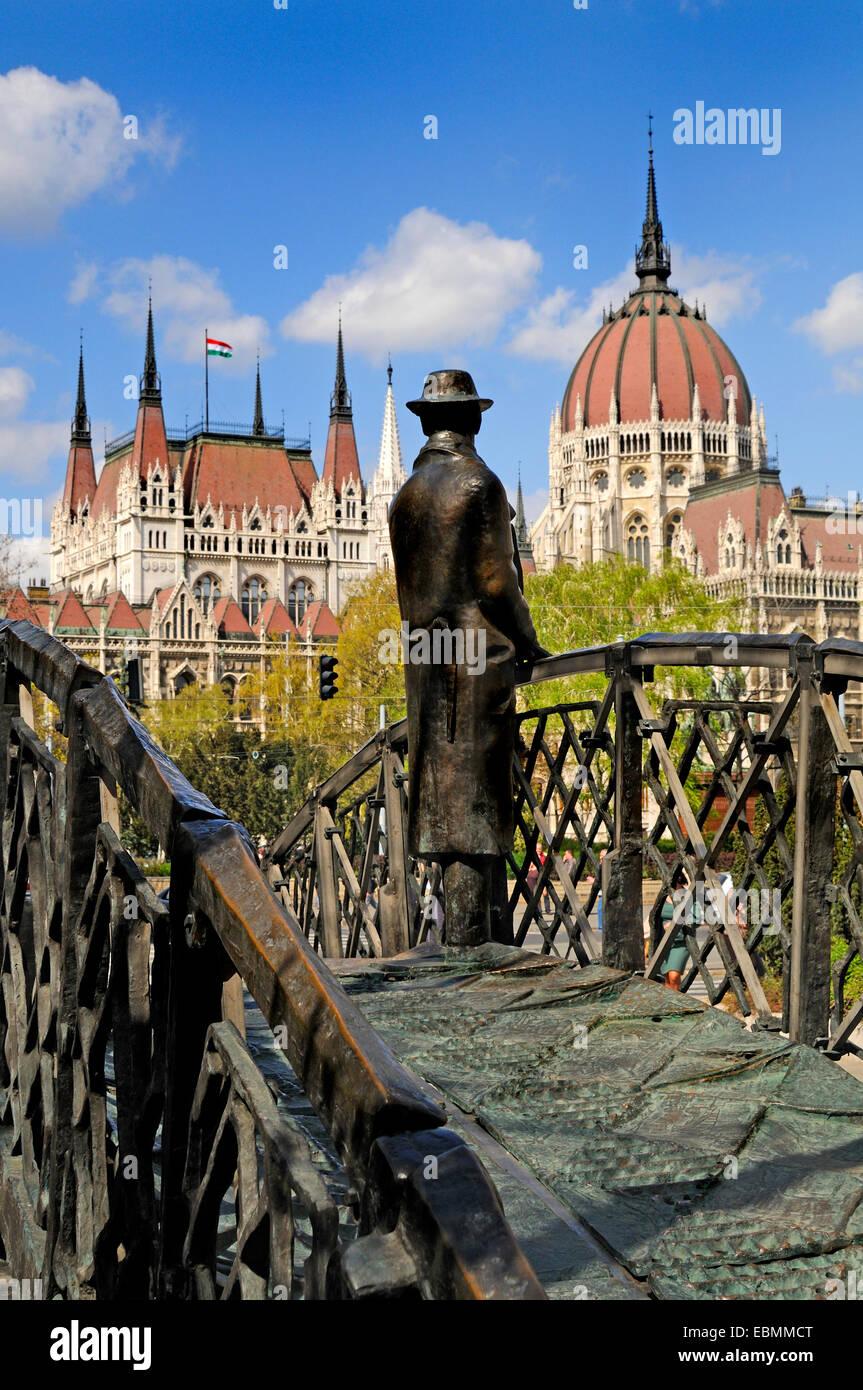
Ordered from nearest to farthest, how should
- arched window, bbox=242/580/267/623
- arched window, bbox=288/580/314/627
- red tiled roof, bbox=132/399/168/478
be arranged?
arched window, bbox=242/580/267/623 → red tiled roof, bbox=132/399/168/478 → arched window, bbox=288/580/314/627

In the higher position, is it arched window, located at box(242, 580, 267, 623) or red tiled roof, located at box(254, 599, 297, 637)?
arched window, located at box(242, 580, 267, 623)

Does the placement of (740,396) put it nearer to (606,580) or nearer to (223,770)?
(606,580)

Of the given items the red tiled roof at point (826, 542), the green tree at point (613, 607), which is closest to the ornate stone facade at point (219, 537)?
the red tiled roof at point (826, 542)

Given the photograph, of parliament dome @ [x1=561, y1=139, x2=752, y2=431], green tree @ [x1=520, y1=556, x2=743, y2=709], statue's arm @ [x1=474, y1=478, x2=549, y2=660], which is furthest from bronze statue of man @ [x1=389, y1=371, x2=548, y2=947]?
parliament dome @ [x1=561, y1=139, x2=752, y2=431]

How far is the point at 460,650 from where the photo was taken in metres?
5.76

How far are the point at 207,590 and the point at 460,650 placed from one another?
93.4 meters

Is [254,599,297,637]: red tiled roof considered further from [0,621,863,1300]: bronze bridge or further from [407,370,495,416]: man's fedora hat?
[0,621,863,1300]: bronze bridge

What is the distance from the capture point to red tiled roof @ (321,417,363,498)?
344 ft

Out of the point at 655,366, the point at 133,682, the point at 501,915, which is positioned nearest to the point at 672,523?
the point at 655,366

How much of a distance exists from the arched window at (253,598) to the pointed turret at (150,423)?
1017 centimetres

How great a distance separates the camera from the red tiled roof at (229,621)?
87.2 m

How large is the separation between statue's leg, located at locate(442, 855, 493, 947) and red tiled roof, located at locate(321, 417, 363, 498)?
327 ft

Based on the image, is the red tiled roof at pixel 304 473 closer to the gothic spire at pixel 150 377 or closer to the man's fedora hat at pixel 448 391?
the gothic spire at pixel 150 377

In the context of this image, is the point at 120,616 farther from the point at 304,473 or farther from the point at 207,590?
the point at 304,473
